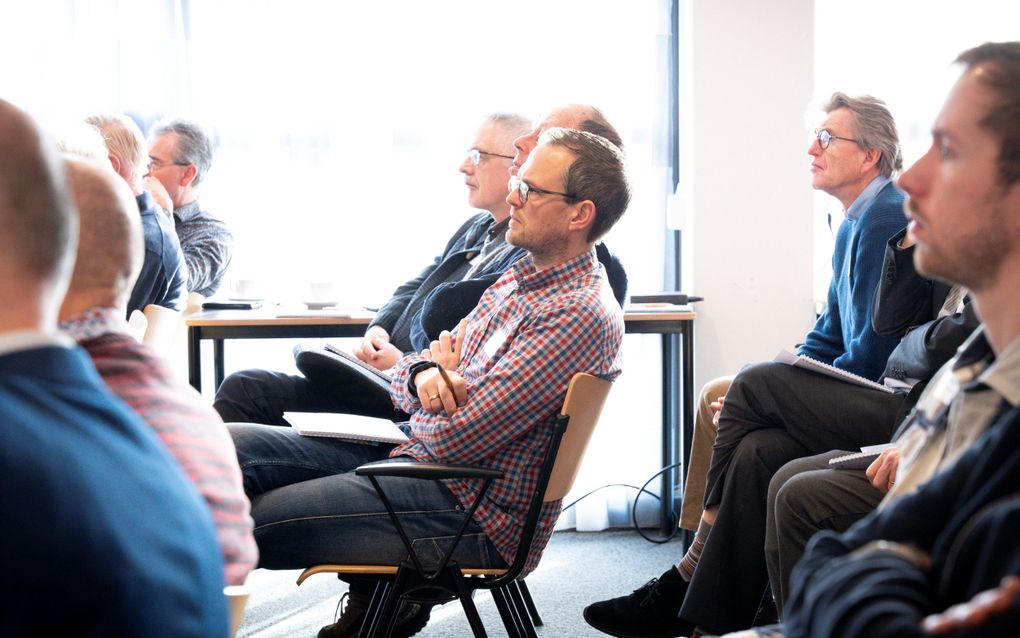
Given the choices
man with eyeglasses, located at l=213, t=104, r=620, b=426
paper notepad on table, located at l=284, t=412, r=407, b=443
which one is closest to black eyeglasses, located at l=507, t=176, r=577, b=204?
man with eyeglasses, located at l=213, t=104, r=620, b=426

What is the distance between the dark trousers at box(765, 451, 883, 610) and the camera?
7.25ft

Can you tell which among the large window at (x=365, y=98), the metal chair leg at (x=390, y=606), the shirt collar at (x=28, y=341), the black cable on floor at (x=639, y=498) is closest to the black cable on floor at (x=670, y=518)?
the black cable on floor at (x=639, y=498)

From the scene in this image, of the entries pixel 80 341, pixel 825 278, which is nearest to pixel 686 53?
pixel 825 278

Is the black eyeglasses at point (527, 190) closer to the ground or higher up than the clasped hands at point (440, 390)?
higher up

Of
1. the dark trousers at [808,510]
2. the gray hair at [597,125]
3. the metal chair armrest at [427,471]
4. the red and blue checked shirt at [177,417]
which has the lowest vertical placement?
the dark trousers at [808,510]

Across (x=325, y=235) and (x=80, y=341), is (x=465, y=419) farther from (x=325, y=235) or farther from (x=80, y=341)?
(x=325, y=235)

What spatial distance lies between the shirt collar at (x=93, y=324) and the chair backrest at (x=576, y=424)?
2.98 ft

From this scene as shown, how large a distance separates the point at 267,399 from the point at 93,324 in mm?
1547

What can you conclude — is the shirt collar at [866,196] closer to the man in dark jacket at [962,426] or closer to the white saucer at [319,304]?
the man in dark jacket at [962,426]

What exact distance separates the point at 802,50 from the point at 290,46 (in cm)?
203

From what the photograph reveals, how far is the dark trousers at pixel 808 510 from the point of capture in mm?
2209

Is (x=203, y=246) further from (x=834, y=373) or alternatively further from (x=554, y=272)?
(x=834, y=373)

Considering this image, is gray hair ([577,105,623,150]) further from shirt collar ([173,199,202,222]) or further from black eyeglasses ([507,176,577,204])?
shirt collar ([173,199,202,222])

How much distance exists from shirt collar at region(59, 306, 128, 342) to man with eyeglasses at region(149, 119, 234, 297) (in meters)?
2.68
